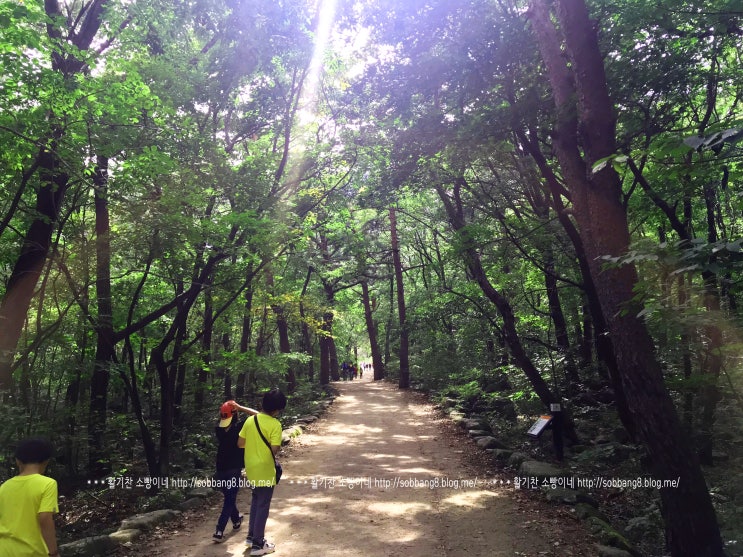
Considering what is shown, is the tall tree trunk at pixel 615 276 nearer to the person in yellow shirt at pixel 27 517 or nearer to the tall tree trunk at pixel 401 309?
the person in yellow shirt at pixel 27 517

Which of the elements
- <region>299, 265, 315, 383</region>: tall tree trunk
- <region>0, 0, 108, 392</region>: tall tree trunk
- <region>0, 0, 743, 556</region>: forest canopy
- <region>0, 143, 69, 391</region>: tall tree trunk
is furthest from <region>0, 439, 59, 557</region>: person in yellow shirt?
<region>299, 265, 315, 383</region>: tall tree trunk

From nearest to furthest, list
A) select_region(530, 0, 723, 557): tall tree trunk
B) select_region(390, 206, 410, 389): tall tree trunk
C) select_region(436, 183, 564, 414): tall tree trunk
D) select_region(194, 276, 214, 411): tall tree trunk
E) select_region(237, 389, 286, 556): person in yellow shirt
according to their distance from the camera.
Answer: select_region(530, 0, 723, 557): tall tree trunk < select_region(237, 389, 286, 556): person in yellow shirt < select_region(436, 183, 564, 414): tall tree trunk < select_region(194, 276, 214, 411): tall tree trunk < select_region(390, 206, 410, 389): tall tree trunk

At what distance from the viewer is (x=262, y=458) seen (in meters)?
4.78

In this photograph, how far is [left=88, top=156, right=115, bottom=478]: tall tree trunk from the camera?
27.6 feet

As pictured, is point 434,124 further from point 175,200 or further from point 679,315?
point 679,315

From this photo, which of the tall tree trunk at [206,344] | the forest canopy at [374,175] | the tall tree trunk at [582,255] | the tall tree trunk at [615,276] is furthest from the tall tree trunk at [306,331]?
the tall tree trunk at [615,276]

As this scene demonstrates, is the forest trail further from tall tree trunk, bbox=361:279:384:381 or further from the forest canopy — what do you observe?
tall tree trunk, bbox=361:279:384:381

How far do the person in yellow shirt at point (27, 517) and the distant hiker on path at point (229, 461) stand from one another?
252 cm

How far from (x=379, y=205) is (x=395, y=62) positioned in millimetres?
3929

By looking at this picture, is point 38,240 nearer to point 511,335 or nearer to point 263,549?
point 263,549

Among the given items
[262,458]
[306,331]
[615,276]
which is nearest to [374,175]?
[615,276]

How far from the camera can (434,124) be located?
9.27 m

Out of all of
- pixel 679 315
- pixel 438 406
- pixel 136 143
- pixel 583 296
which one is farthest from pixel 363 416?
pixel 679 315

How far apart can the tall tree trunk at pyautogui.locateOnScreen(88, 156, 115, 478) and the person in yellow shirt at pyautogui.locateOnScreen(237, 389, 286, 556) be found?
433 centimetres
